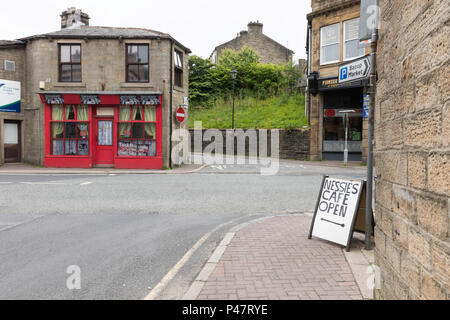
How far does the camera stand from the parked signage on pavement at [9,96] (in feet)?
60.6

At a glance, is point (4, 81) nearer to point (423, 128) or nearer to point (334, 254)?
point (334, 254)

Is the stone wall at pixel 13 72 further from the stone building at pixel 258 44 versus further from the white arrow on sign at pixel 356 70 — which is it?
the stone building at pixel 258 44

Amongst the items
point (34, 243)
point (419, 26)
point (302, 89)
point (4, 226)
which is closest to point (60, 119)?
point (4, 226)

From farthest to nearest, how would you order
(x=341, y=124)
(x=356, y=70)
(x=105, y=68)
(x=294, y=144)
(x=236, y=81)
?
(x=236, y=81), (x=294, y=144), (x=341, y=124), (x=105, y=68), (x=356, y=70)

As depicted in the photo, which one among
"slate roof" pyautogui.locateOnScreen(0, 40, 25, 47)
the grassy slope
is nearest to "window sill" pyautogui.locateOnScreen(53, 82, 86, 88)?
"slate roof" pyautogui.locateOnScreen(0, 40, 25, 47)

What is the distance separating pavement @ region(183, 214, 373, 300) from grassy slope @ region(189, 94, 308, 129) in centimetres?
1951

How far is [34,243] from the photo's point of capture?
18.7ft

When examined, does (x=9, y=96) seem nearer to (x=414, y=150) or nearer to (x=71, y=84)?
(x=71, y=84)

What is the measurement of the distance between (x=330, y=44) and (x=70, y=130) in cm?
1515

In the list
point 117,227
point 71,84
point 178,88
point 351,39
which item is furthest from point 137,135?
point 351,39

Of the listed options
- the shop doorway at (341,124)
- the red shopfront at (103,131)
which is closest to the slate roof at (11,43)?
the red shopfront at (103,131)

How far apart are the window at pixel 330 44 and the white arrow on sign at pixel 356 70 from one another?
17.4 metres

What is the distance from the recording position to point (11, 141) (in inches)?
765

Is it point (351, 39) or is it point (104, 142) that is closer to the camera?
point (104, 142)
